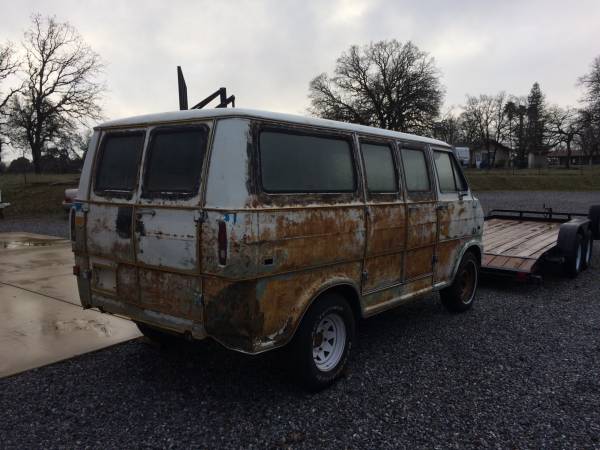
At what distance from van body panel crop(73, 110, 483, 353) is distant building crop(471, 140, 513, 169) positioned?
71.4m

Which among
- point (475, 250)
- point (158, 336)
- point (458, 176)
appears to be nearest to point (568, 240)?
point (475, 250)

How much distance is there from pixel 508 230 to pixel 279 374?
7209mm

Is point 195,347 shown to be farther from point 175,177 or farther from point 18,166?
point 18,166

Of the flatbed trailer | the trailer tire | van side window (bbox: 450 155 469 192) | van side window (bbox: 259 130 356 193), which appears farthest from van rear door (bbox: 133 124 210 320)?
the trailer tire

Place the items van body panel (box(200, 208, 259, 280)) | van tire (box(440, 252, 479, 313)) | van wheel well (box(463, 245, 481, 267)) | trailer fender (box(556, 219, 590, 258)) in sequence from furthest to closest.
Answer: trailer fender (box(556, 219, 590, 258)), van wheel well (box(463, 245, 481, 267)), van tire (box(440, 252, 479, 313)), van body panel (box(200, 208, 259, 280))

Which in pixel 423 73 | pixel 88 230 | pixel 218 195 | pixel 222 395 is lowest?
pixel 222 395

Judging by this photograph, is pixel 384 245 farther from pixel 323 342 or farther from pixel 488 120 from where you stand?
pixel 488 120

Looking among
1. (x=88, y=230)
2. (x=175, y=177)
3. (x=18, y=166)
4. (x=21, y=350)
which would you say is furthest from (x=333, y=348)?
(x=18, y=166)

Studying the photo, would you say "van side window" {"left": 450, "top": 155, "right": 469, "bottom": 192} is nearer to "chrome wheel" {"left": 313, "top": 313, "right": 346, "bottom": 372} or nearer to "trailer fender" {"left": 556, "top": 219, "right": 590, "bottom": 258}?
"chrome wheel" {"left": 313, "top": 313, "right": 346, "bottom": 372}

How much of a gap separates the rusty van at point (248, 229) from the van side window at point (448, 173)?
842 millimetres

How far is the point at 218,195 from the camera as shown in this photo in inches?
119

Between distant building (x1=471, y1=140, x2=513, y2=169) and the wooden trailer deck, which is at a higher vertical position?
distant building (x1=471, y1=140, x2=513, y2=169)

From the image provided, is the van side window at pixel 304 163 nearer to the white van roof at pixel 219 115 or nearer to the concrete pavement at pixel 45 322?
the white van roof at pixel 219 115

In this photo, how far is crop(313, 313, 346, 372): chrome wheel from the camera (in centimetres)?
376
